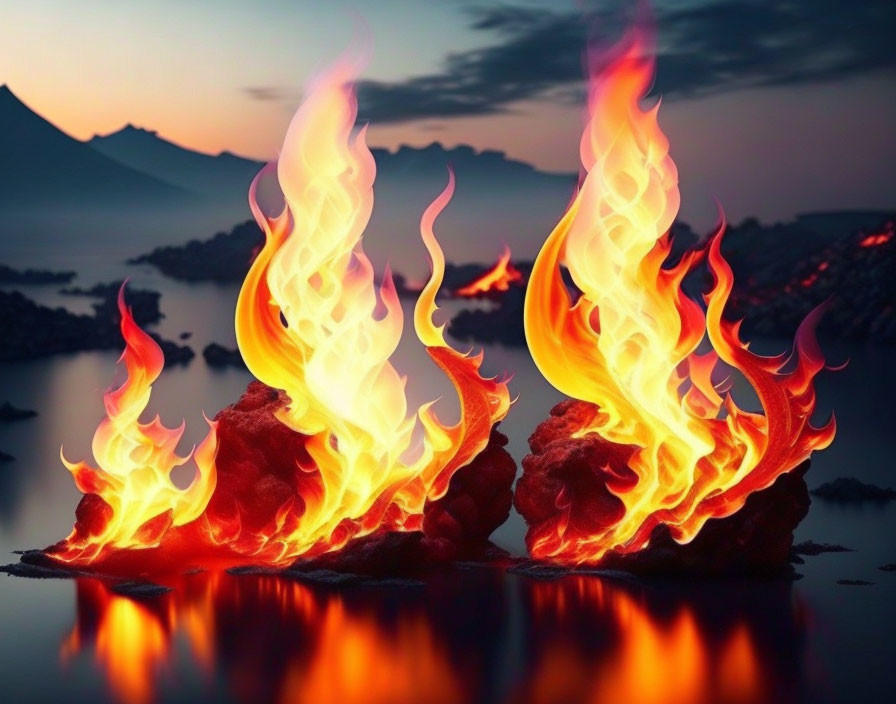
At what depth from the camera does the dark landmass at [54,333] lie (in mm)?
22531

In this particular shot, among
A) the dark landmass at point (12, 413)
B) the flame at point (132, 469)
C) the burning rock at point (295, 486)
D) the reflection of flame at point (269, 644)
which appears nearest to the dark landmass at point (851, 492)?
the burning rock at point (295, 486)

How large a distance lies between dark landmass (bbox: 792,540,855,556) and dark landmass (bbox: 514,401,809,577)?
1.07 feet

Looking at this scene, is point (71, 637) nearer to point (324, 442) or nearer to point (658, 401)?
point (324, 442)

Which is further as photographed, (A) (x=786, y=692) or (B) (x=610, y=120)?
(B) (x=610, y=120)

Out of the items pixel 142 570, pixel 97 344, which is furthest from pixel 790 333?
pixel 142 570

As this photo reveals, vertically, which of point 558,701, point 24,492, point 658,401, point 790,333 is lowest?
point 558,701

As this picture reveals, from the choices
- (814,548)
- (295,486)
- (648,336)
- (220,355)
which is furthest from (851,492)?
(220,355)

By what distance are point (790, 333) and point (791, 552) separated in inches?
554

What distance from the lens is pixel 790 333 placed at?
24.5 m

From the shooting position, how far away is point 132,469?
10625 mm

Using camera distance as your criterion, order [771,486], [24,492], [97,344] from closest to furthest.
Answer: [771,486], [24,492], [97,344]

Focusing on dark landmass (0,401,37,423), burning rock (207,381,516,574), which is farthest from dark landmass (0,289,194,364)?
burning rock (207,381,516,574)

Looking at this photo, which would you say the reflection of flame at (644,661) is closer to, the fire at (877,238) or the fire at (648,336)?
the fire at (648,336)

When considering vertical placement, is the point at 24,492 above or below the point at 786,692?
above
